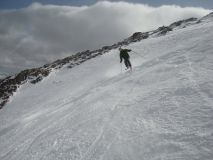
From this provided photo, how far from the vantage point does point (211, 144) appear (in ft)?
23.1

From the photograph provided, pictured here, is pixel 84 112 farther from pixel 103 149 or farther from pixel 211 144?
pixel 211 144

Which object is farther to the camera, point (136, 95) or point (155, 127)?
point (136, 95)

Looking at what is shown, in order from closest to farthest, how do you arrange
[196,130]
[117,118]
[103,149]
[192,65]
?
[196,130], [103,149], [117,118], [192,65]

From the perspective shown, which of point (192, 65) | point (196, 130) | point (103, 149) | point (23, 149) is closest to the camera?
point (196, 130)

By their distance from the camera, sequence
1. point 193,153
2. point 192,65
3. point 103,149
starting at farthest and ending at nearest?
point 192,65, point 103,149, point 193,153

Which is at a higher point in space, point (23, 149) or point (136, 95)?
point (136, 95)

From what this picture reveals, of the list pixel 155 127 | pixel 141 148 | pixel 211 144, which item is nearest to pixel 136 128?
pixel 155 127

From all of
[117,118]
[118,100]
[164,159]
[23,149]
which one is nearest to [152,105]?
[117,118]

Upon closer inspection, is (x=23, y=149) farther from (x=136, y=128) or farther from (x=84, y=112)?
(x=136, y=128)

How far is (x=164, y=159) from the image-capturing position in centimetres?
714

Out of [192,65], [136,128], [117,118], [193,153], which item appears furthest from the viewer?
[192,65]

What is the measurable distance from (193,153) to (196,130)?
3.79 feet

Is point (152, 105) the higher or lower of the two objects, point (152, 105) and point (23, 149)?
the higher

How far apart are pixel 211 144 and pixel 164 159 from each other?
140cm
